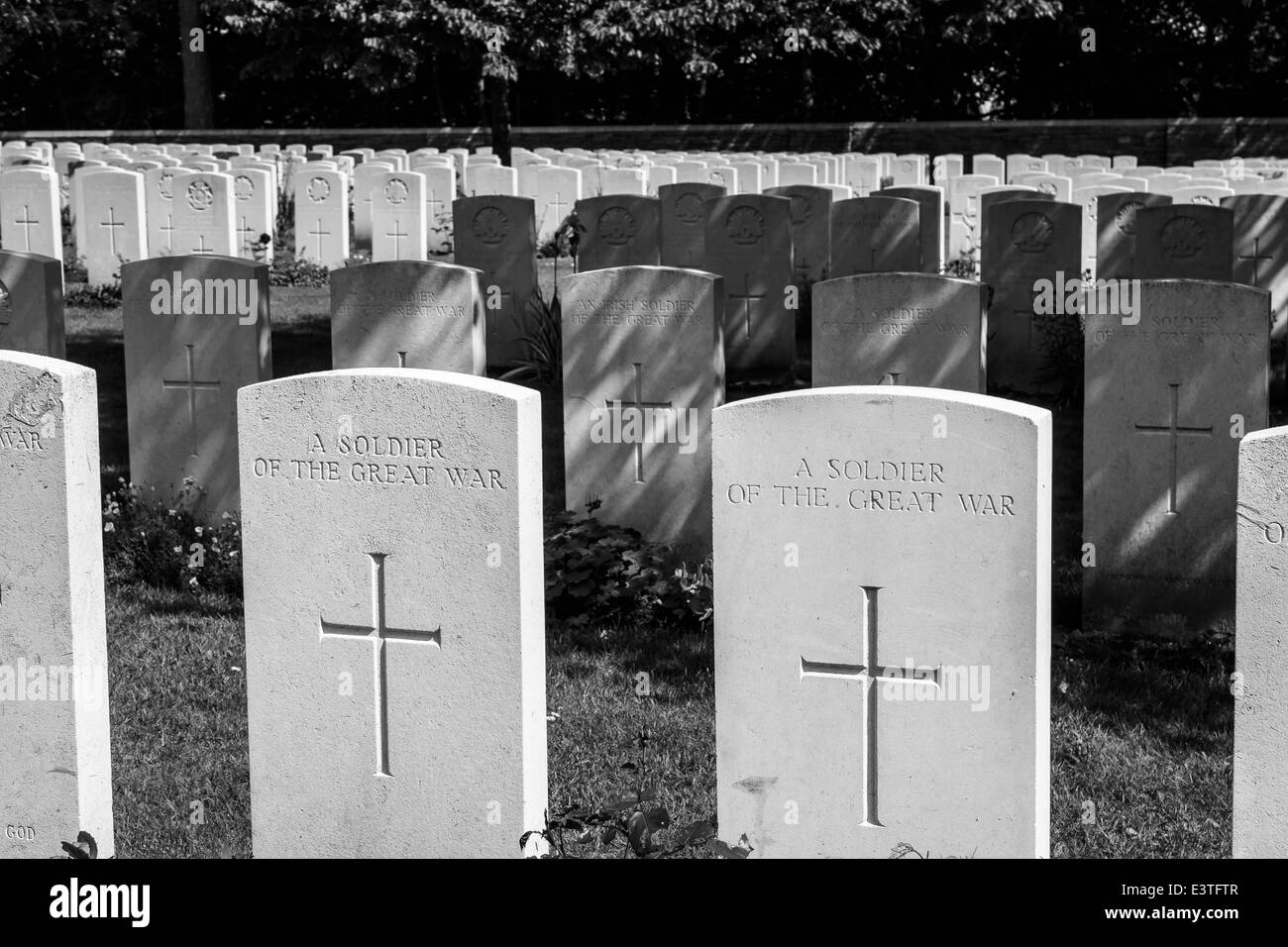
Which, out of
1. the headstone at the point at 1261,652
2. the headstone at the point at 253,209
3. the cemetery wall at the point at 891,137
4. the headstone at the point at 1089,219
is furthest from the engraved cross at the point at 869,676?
the cemetery wall at the point at 891,137

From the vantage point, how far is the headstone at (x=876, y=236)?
11758mm

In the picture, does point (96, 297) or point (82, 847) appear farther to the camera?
point (96, 297)

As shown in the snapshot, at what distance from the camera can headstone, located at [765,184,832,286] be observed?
533 inches

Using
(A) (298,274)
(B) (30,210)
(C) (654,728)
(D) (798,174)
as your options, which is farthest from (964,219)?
(C) (654,728)

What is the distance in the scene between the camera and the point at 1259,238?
10797 mm

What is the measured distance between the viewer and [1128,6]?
36.0 meters

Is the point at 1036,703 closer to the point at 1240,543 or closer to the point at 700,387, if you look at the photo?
the point at 1240,543

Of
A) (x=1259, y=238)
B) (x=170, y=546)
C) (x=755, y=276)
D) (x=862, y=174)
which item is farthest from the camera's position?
(x=862, y=174)

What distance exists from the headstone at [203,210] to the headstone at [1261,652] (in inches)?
495

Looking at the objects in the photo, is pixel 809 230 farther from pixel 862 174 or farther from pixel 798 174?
pixel 862 174

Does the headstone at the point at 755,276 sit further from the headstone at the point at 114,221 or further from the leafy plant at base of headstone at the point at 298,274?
the headstone at the point at 114,221

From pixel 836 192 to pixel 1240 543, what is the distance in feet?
38.6

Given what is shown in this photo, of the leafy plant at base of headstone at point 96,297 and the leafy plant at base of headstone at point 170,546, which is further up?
the leafy plant at base of headstone at point 96,297

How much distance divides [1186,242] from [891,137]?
22425 millimetres
